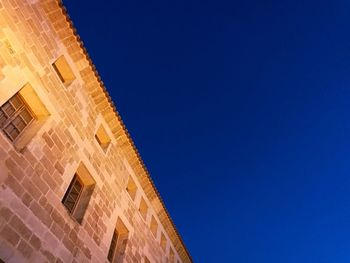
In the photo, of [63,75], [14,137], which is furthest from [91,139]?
[14,137]

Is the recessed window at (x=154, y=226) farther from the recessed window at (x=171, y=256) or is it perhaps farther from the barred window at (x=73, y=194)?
the barred window at (x=73, y=194)

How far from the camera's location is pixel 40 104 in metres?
7.36

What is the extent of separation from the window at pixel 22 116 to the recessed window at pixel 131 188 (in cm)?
496

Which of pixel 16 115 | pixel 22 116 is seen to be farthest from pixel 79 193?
pixel 16 115

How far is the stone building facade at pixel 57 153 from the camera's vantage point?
5973mm

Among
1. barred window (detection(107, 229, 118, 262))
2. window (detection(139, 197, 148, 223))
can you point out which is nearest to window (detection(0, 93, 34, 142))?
barred window (detection(107, 229, 118, 262))

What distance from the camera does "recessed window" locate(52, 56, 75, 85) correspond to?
869cm

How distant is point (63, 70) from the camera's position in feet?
29.3

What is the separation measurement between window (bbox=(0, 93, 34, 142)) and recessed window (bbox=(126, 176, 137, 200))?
5142 mm

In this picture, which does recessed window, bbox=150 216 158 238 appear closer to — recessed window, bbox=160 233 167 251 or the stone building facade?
recessed window, bbox=160 233 167 251

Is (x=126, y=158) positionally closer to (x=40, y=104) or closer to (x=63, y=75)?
(x=63, y=75)

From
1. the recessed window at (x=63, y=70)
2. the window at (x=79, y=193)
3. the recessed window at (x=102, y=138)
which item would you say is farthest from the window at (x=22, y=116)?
the recessed window at (x=102, y=138)

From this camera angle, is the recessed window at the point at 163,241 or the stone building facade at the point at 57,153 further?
the recessed window at the point at 163,241

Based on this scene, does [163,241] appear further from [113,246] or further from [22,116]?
[22,116]
